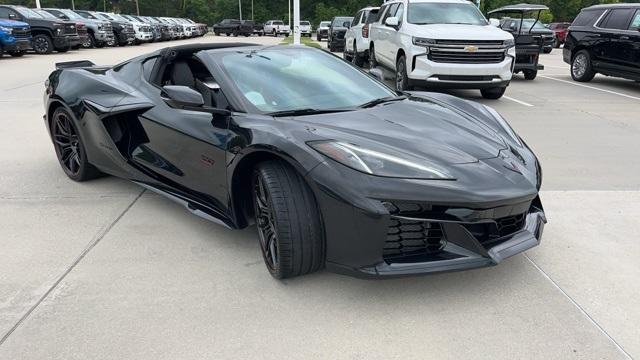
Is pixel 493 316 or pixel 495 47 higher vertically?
pixel 495 47

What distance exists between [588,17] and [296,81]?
11.0 metres

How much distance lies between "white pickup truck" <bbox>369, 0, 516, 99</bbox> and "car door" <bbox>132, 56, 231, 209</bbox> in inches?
229

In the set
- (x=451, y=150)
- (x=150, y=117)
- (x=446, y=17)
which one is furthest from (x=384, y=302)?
(x=446, y=17)

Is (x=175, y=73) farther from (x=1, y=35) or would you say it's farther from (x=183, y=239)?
(x=1, y=35)

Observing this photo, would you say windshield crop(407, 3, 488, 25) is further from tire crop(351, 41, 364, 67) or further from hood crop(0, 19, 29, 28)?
hood crop(0, 19, 29, 28)

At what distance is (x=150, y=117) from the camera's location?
3795 millimetres

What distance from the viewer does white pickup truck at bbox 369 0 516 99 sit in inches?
343

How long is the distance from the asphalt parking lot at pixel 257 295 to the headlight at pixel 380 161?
2.34ft

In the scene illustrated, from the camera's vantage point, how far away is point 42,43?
19.1m

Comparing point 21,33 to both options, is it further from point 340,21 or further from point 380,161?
point 380,161

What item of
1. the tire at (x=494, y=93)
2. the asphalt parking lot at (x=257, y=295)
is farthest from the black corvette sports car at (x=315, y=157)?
the tire at (x=494, y=93)

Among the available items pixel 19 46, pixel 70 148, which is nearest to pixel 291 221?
pixel 70 148

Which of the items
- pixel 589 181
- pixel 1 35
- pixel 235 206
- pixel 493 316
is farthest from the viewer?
pixel 1 35

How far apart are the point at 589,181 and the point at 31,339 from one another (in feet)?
15.1
